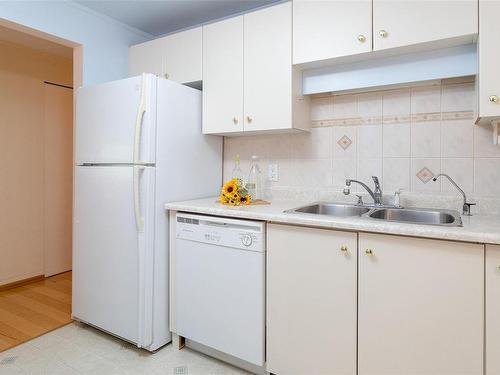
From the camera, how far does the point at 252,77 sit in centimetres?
211

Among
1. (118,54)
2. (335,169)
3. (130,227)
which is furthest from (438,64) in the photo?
(118,54)

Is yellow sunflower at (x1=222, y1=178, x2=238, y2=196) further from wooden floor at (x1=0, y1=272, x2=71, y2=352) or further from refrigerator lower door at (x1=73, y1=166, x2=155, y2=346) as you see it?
wooden floor at (x1=0, y1=272, x2=71, y2=352)

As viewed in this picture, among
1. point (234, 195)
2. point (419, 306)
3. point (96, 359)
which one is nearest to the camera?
point (419, 306)

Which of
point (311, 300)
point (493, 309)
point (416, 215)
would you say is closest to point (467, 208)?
point (416, 215)

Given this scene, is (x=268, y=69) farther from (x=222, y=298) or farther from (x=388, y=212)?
(x=222, y=298)

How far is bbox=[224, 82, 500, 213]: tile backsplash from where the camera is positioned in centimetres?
178

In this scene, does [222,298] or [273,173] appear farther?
[273,173]

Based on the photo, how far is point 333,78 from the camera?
2.01 meters

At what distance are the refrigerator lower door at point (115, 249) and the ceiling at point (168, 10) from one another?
1216 millimetres

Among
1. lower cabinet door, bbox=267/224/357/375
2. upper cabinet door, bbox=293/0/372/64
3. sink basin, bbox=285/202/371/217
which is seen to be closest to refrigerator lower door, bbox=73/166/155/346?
lower cabinet door, bbox=267/224/357/375

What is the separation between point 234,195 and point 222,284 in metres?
0.54

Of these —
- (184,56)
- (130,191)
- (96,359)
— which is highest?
(184,56)

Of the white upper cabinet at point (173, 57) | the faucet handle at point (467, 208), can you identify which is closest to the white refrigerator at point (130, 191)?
the white upper cabinet at point (173, 57)

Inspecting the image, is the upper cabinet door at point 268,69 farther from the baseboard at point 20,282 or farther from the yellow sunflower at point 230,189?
the baseboard at point 20,282
